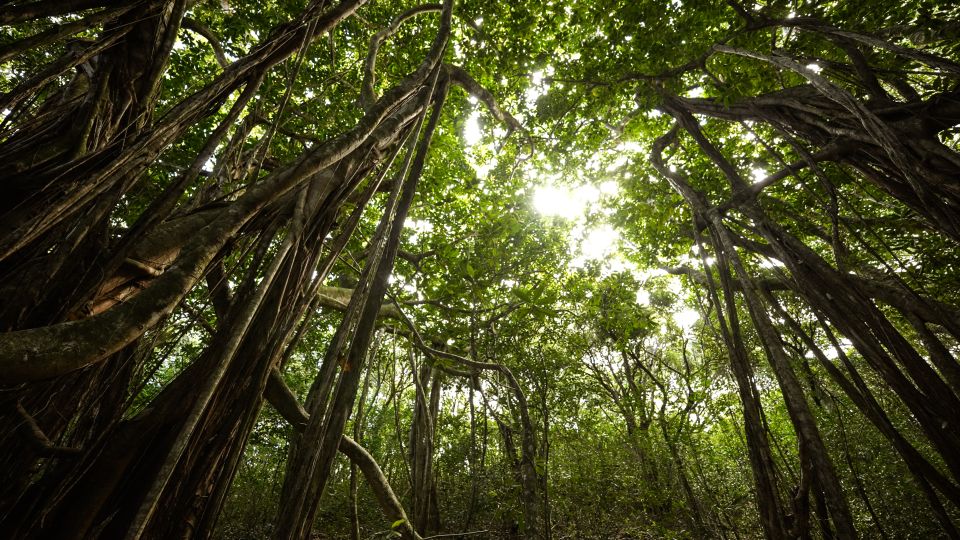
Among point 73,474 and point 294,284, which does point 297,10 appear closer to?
point 294,284

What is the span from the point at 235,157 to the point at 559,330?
13.4ft

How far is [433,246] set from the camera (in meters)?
4.35

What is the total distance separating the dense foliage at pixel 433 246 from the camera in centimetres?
111

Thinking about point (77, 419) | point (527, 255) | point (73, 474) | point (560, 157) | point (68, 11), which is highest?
point (560, 157)

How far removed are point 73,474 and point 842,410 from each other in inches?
384

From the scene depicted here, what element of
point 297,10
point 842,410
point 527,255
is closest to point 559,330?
point 527,255

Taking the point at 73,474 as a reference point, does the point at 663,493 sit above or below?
above

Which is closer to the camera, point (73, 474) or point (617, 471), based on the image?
point (73, 474)

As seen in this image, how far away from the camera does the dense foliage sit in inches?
43.8

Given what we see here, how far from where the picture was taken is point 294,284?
1.49 m

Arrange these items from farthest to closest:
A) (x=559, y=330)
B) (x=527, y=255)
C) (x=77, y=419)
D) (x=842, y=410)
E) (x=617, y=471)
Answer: (x=842, y=410) < (x=617, y=471) < (x=559, y=330) < (x=527, y=255) < (x=77, y=419)

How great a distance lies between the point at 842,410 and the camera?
636 cm

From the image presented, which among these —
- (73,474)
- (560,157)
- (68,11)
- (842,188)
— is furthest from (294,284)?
(842,188)

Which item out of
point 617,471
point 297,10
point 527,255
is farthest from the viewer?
point 617,471
